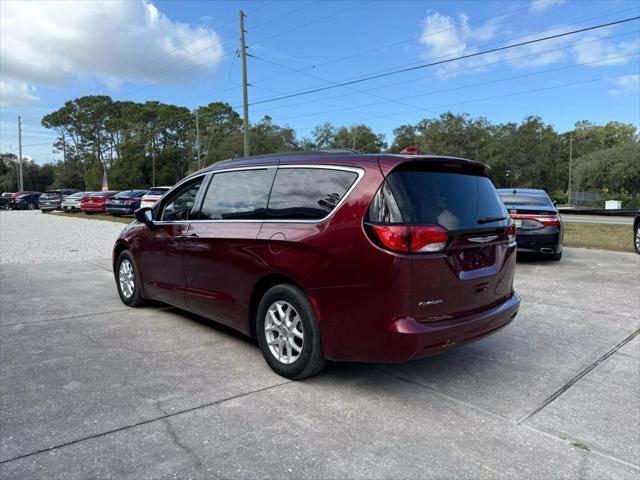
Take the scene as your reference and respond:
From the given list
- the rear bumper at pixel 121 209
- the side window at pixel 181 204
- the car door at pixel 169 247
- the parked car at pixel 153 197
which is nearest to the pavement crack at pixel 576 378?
the car door at pixel 169 247

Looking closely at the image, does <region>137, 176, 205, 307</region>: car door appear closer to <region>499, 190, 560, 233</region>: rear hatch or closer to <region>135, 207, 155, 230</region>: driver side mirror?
<region>135, 207, 155, 230</region>: driver side mirror

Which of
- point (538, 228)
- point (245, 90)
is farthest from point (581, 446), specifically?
point (245, 90)

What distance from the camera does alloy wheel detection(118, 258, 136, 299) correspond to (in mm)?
6148

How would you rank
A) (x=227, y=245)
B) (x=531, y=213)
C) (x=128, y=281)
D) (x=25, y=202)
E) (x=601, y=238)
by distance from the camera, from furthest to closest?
(x=25, y=202), (x=601, y=238), (x=531, y=213), (x=128, y=281), (x=227, y=245)

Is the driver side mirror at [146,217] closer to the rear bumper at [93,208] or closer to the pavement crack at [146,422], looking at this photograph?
the pavement crack at [146,422]

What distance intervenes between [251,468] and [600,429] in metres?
2.23

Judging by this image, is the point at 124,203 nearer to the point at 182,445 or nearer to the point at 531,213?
the point at 531,213

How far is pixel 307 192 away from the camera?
378 centimetres

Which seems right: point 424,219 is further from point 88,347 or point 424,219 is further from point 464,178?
point 88,347

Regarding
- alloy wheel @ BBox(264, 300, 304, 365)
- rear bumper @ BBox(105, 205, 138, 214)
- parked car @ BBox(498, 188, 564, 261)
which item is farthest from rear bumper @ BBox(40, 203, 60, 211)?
alloy wheel @ BBox(264, 300, 304, 365)

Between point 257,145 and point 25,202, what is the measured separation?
32926mm

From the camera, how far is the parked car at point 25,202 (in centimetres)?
4003

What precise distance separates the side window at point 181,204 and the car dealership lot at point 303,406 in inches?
47.3

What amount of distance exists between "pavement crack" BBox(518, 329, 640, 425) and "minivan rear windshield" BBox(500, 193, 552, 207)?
16.8 feet
